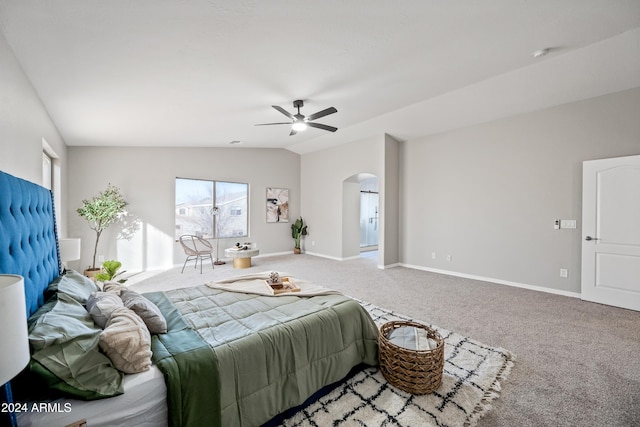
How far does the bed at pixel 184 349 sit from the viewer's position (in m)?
1.14

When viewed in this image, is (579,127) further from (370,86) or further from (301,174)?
(301,174)

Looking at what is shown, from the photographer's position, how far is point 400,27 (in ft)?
7.50

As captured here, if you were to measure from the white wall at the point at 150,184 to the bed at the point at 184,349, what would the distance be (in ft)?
10.9

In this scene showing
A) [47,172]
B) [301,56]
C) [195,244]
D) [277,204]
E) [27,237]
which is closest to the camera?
[27,237]

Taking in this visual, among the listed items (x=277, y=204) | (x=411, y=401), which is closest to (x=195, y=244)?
(x=277, y=204)

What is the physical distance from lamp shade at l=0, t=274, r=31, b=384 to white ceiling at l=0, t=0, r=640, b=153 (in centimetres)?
181

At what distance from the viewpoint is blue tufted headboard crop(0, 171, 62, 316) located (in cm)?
148

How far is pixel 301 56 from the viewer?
8.55 ft

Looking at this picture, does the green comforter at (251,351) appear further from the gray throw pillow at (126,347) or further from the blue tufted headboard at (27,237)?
the blue tufted headboard at (27,237)

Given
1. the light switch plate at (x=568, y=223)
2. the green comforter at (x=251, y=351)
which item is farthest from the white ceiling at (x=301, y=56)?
the green comforter at (x=251, y=351)

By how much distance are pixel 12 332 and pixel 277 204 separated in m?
6.72

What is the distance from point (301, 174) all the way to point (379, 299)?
491 centimetres

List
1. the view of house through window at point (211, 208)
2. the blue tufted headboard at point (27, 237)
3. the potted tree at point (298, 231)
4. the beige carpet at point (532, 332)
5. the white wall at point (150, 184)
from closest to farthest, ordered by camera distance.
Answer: the blue tufted headboard at point (27, 237) < the beige carpet at point (532, 332) < the white wall at point (150, 184) < the view of house through window at point (211, 208) < the potted tree at point (298, 231)

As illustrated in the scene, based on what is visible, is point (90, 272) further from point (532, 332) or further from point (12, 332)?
point (532, 332)
